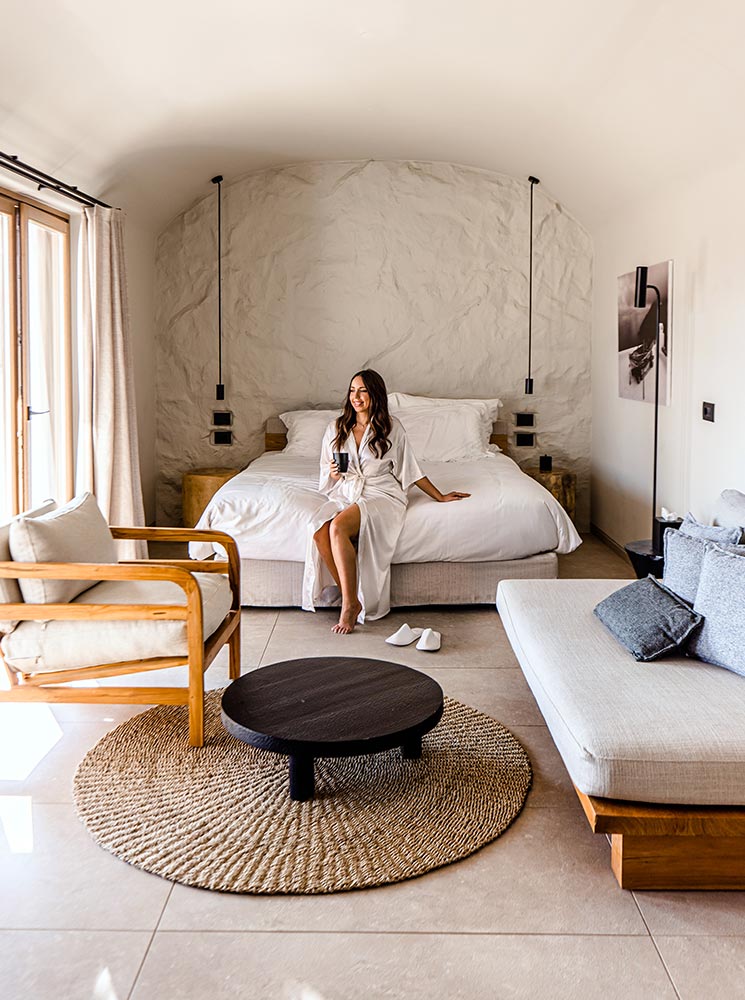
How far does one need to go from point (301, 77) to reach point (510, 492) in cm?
242

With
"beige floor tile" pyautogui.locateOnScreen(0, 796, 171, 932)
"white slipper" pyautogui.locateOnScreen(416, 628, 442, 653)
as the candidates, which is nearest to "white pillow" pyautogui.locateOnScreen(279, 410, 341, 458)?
"white slipper" pyautogui.locateOnScreen(416, 628, 442, 653)

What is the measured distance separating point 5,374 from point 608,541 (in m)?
4.04

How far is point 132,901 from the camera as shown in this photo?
7.94ft

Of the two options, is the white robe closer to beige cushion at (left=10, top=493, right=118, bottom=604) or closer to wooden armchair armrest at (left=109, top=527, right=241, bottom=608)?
wooden armchair armrest at (left=109, top=527, right=241, bottom=608)

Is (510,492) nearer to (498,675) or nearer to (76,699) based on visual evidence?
(498,675)

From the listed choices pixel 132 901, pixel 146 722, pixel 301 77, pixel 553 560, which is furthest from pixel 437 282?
pixel 132 901

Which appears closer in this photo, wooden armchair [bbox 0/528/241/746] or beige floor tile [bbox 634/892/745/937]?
beige floor tile [bbox 634/892/745/937]

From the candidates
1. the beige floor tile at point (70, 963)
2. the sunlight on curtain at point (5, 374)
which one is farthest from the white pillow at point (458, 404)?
the beige floor tile at point (70, 963)

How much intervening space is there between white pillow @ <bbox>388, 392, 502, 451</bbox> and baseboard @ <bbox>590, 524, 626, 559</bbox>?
105cm

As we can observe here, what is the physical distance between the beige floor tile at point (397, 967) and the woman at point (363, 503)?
8.10ft

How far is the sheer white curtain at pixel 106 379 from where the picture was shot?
5.41m

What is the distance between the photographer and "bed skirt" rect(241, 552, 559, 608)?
197 inches

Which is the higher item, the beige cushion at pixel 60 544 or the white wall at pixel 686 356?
the white wall at pixel 686 356

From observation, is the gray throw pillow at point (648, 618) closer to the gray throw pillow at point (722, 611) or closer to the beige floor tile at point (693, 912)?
the gray throw pillow at point (722, 611)
